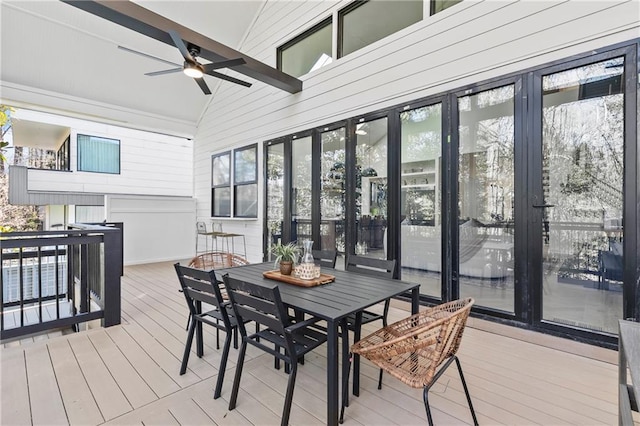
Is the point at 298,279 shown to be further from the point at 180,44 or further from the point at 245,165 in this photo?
the point at 245,165

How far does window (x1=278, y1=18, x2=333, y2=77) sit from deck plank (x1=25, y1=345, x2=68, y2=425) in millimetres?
5043

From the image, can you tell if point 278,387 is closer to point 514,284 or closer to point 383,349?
point 383,349

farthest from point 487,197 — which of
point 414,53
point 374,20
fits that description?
point 374,20

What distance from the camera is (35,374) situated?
2.29 meters

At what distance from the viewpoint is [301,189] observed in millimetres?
5355

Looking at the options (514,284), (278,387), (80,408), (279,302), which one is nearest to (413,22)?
(514,284)

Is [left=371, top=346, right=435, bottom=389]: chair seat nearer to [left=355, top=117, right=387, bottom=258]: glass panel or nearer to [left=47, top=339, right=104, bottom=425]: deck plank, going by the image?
[left=47, top=339, right=104, bottom=425]: deck plank

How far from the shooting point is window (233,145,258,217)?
641cm

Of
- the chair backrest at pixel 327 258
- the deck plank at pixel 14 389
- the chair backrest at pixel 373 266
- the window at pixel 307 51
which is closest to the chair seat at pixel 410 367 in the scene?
the chair backrest at pixel 373 266

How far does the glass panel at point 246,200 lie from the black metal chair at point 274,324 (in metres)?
4.51

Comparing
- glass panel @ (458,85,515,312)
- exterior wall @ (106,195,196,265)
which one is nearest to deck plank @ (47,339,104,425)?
glass panel @ (458,85,515,312)

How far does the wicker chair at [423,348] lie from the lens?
4.90 feet

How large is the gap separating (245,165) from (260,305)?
540cm

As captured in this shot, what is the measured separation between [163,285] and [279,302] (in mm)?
4326
